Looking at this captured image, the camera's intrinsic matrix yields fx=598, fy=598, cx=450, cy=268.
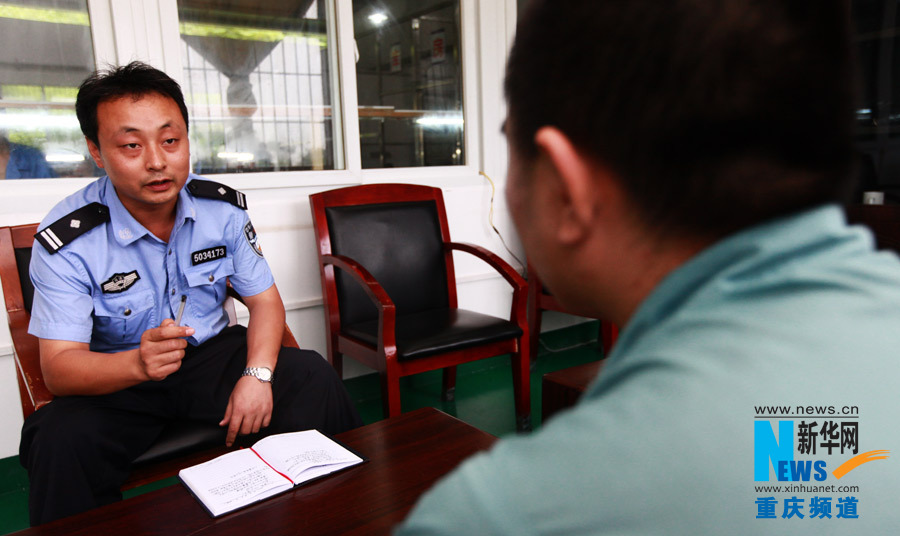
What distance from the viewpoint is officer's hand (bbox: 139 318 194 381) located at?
1.32 meters

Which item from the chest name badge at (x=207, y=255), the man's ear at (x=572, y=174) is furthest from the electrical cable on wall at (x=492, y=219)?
the man's ear at (x=572, y=174)

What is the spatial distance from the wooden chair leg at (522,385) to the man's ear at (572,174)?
1.93m

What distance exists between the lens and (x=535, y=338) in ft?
10.1

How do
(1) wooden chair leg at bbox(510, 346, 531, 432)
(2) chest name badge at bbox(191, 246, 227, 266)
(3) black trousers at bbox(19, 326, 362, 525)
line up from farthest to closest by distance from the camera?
(1) wooden chair leg at bbox(510, 346, 531, 432), (2) chest name badge at bbox(191, 246, 227, 266), (3) black trousers at bbox(19, 326, 362, 525)

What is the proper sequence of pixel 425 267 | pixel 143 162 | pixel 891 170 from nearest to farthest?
pixel 143 162, pixel 425 267, pixel 891 170

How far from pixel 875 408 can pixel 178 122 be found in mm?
1630

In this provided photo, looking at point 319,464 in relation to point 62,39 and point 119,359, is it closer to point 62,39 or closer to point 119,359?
point 119,359

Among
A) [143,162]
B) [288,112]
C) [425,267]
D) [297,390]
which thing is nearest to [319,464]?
[297,390]

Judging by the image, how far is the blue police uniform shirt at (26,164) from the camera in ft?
6.84

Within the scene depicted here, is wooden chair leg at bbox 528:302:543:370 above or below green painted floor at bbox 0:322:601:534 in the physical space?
above

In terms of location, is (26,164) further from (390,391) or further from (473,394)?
(473,394)
